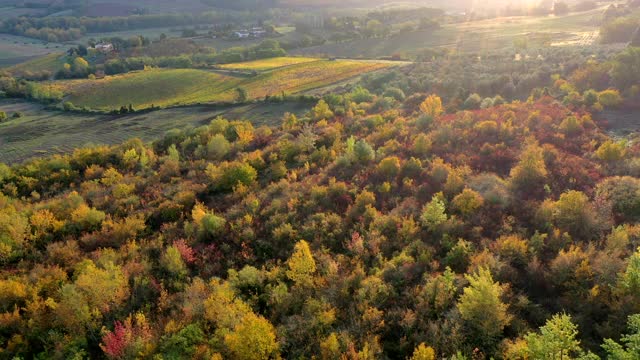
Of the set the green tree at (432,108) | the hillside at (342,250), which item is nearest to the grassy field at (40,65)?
the hillside at (342,250)

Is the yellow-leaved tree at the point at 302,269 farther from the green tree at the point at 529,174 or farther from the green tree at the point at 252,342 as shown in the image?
the green tree at the point at 529,174

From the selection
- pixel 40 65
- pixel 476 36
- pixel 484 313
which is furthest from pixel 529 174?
pixel 40 65

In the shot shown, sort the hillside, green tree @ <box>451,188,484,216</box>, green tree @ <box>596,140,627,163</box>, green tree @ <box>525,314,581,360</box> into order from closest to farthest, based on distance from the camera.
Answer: green tree @ <box>525,314,581,360</box> < the hillside < green tree @ <box>451,188,484,216</box> < green tree @ <box>596,140,627,163</box>

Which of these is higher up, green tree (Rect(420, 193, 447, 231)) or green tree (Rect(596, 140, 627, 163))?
green tree (Rect(596, 140, 627, 163))

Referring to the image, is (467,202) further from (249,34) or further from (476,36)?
(249,34)

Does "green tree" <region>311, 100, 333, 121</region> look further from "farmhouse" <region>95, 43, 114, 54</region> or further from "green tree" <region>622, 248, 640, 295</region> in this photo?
"farmhouse" <region>95, 43, 114, 54</region>

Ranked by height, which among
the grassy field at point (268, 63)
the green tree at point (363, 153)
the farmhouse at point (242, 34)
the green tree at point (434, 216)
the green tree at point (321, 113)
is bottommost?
the green tree at point (434, 216)

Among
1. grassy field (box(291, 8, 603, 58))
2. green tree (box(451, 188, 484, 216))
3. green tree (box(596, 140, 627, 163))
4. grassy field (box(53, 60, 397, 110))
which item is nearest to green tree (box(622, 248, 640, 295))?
green tree (box(451, 188, 484, 216))
